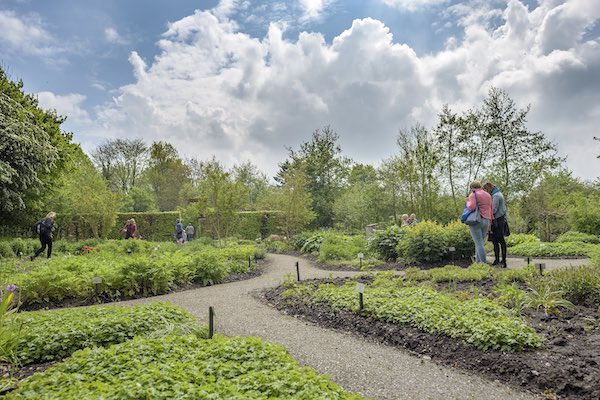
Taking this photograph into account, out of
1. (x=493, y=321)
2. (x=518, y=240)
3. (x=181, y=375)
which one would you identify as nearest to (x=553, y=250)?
(x=518, y=240)

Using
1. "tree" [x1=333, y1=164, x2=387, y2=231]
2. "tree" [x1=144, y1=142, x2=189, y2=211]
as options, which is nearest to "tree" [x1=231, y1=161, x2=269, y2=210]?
"tree" [x1=144, y1=142, x2=189, y2=211]

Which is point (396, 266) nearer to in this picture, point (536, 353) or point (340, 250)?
point (340, 250)

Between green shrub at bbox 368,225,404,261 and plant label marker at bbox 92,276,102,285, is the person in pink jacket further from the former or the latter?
plant label marker at bbox 92,276,102,285

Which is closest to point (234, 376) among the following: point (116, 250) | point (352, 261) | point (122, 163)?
point (352, 261)

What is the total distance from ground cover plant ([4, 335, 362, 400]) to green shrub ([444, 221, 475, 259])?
27.6 feet

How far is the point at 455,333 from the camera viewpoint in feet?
14.7

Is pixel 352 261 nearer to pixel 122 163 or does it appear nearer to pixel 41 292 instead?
pixel 41 292

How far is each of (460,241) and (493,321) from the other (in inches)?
278

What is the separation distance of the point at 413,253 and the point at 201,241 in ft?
34.7

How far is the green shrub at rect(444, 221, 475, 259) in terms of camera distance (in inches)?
437

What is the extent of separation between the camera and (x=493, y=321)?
448 cm

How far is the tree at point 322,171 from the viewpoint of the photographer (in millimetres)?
26781

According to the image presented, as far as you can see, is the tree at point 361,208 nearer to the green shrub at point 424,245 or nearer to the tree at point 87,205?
the green shrub at point 424,245

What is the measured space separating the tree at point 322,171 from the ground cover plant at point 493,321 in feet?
62.5
